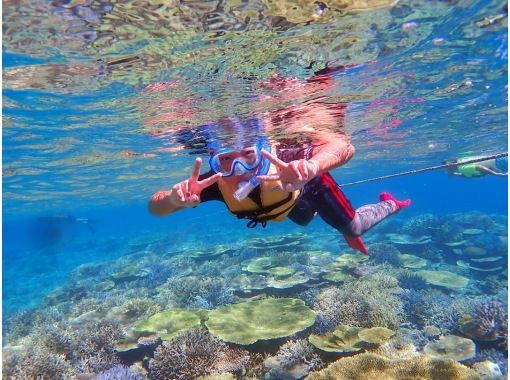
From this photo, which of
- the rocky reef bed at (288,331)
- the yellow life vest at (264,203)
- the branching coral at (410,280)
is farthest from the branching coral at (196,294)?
the branching coral at (410,280)

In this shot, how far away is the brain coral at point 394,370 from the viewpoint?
5273mm

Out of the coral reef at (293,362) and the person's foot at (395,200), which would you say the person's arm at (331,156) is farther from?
the person's foot at (395,200)

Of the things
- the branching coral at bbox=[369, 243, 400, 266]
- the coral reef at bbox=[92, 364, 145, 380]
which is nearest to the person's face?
the coral reef at bbox=[92, 364, 145, 380]

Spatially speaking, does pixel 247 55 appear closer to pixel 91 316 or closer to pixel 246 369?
pixel 246 369

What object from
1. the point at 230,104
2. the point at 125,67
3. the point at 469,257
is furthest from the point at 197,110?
the point at 469,257

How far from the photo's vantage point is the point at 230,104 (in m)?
10.7

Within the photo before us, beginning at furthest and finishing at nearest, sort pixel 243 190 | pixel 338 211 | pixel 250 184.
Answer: pixel 338 211, pixel 250 184, pixel 243 190

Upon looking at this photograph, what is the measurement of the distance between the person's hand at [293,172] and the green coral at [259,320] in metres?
4.45

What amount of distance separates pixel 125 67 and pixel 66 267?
33.2 m

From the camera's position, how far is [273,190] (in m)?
5.36

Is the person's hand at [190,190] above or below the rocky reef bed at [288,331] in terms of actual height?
above

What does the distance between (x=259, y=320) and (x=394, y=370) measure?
3309 mm

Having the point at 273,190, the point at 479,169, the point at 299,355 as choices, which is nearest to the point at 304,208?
the point at 273,190

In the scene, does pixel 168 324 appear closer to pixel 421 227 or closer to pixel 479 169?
pixel 479 169
